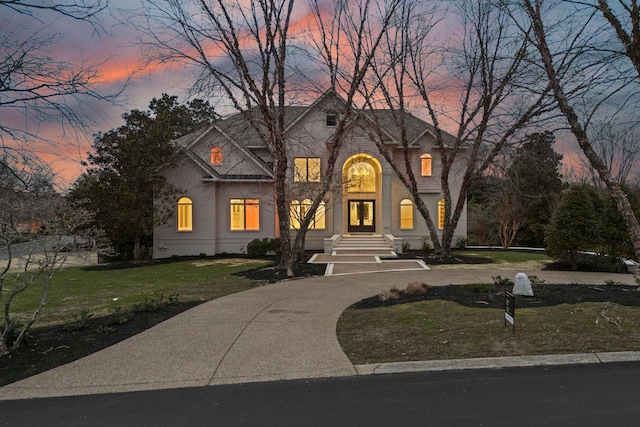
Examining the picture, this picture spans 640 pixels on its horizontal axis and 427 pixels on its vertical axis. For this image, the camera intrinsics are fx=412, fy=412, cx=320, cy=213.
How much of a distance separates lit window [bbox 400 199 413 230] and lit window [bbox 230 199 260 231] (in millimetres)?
8681

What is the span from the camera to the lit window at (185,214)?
76.3ft

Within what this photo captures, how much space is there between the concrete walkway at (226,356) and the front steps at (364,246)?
11.0 meters

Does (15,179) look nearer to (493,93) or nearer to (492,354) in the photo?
(492,354)

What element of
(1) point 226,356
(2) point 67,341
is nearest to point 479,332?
(1) point 226,356

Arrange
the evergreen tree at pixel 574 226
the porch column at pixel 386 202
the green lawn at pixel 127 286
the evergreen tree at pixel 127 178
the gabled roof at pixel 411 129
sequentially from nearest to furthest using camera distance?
1. the green lawn at pixel 127 286
2. the evergreen tree at pixel 574 226
3. the evergreen tree at pixel 127 178
4. the porch column at pixel 386 202
5. the gabled roof at pixel 411 129

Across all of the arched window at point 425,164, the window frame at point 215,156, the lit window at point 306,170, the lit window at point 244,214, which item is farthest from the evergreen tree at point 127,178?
the arched window at point 425,164

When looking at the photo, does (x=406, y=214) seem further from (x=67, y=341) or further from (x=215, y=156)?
(x=67, y=341)

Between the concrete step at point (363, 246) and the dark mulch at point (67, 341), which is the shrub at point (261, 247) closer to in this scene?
the concrete step at point (363, 246)

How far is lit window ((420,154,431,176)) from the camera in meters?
25.2

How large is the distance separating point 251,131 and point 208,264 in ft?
35.2

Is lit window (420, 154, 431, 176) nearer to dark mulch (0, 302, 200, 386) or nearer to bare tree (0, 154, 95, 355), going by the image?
dark mulch (0, 302, 200, 386)

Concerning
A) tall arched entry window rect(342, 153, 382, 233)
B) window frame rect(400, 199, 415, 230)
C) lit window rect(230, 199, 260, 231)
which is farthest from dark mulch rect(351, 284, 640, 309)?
tall arched entry window rect(342, 153, 382, 233)

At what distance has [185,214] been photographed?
23469 millimetres

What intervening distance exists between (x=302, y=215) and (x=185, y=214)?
6932 millimetres
